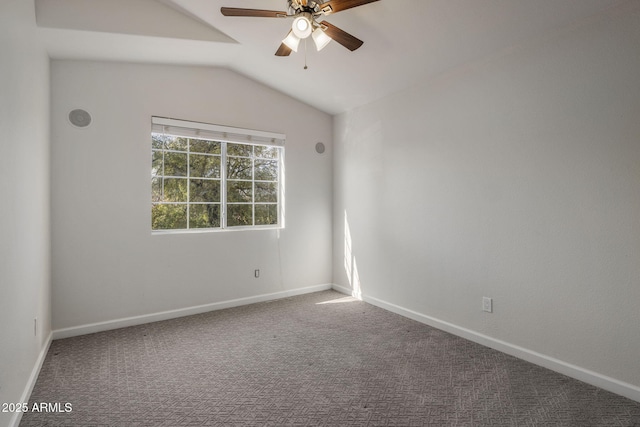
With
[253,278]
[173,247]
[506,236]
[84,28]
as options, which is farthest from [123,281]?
[506,236]

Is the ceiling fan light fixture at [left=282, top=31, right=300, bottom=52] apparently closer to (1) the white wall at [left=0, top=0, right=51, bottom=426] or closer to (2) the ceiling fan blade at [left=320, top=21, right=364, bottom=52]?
(2) the ceiling fan blade at [left=320, top=21, right=364, bottom=52]

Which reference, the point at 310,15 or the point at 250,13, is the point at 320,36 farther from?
the point at 250,13

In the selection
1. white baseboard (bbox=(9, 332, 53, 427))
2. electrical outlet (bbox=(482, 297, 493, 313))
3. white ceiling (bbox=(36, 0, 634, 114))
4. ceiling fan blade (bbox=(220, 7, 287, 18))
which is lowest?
white baseboard (bbox=(9, 332, 53, 427))

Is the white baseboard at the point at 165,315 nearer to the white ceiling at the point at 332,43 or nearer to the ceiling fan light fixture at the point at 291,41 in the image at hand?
the white ceiling at the point at 332,43

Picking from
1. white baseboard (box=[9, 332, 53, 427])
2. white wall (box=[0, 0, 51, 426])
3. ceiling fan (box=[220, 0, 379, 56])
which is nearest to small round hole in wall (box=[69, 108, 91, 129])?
white wall (box=[0, 0, 51, 426])

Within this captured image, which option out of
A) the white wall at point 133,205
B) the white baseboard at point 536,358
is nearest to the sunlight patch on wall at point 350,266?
the white baseboard at point 536,358

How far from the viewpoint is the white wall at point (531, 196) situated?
2098mm

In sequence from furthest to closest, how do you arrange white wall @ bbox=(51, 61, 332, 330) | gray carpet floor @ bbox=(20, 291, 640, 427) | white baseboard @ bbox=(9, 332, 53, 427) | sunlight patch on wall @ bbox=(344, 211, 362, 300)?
sunlight patch on wall @ bbox=(344, 211, 362, 300)
white wall @ bbox=(51, 61, 332, 330)
gray carpet floor @ bbox=(20, 291, 640, 427)
white baseboard @ bbox=(9, 332, 53, 427)

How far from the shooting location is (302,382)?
2264 mm

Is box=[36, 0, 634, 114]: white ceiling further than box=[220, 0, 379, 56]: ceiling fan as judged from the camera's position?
Yes

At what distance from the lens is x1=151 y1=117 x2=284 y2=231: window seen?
3.51m

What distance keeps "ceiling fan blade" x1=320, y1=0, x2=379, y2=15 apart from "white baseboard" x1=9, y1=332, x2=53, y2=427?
2.90 m

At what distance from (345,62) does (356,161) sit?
1.31 m

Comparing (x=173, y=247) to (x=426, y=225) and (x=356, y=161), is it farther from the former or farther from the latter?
(x=426, y=225)
